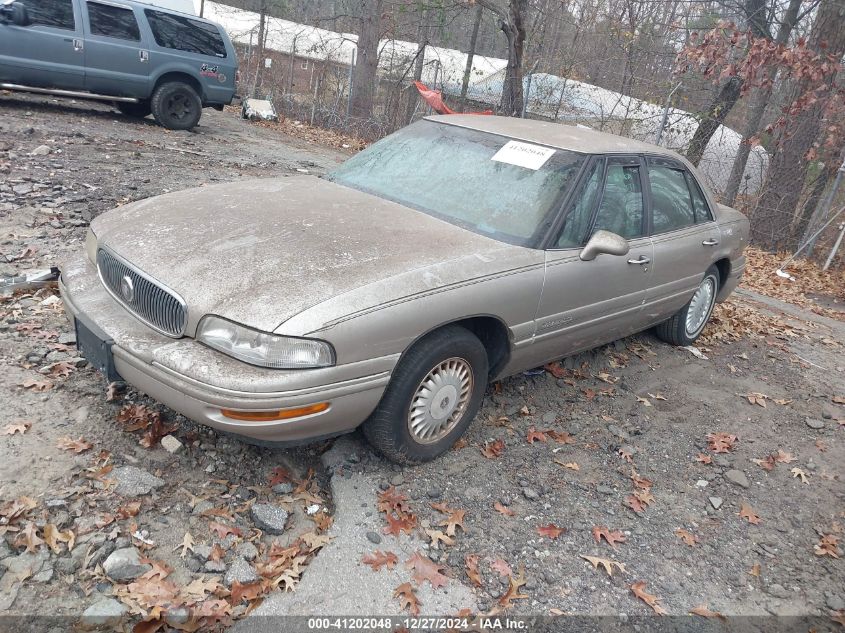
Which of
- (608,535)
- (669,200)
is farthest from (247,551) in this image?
(669,200)

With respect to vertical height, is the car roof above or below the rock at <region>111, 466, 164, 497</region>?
above

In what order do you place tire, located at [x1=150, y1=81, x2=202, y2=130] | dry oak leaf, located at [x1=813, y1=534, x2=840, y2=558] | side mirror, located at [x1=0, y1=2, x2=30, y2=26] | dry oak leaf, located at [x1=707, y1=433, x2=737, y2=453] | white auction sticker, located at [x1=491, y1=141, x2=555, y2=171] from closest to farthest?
1. dry oak leaf, located at [x1=813, y1=534, x2=840, y2=558]
2. white auction sticker, located at [x1=491, y1=141, x2=555, y2=171]
3. dry oak leaf, located at [x1=707, y1=433, x2=737, y2=453]
4. side mirror, located at [x1=0, y1=2, x2=30, y2=26]
5. tire, located at [x1=150, y1=81, x2=202, y2=130]

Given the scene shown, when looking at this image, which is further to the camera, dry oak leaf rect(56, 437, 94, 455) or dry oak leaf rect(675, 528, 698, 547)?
dry oak leaf rect(675, 528, 698, 547)

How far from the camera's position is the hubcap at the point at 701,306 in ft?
17.9

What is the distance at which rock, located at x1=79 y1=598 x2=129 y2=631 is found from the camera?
7.36ft

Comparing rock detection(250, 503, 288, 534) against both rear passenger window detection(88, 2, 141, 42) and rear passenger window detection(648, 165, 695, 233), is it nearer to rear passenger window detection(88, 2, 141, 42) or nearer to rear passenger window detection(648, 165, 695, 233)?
rear passenger window detection(648, 165, 695, 233)

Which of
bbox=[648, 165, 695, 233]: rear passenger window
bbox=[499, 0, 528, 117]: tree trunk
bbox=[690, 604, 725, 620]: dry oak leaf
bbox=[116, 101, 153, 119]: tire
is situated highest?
bbox=[499, 0, 528, 117]: tree trunk

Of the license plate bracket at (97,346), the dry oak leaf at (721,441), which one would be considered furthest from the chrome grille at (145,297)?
the dry oak leaf at (721,441)

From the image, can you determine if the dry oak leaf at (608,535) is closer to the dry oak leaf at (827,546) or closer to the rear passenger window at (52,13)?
the dry oak leaf at (827,546)

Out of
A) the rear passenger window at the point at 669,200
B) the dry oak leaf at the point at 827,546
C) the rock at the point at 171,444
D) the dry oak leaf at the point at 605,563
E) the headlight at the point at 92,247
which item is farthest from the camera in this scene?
the rear passenger window at the point at 669,200

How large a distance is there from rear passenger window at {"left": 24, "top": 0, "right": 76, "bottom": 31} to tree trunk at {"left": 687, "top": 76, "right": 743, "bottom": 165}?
11.0 meters

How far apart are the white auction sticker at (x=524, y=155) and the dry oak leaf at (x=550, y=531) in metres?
2.05

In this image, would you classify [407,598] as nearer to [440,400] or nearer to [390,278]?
[440,400]

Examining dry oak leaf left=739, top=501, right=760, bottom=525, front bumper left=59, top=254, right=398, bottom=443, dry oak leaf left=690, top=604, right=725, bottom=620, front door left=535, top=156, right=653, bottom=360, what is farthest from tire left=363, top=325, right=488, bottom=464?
dry oak leaf left=739, top=501, right=760, bottom=525
